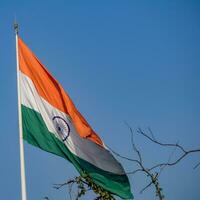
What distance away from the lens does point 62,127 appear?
413 inches

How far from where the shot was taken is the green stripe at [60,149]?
9.98m

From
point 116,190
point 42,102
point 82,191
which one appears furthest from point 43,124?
point 82,191

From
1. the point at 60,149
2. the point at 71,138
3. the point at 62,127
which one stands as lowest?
the point at 60,149

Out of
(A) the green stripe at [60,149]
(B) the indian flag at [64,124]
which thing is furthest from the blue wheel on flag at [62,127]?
(A) the green stripe at [60,149]

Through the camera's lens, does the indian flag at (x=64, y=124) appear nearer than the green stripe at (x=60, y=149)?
No

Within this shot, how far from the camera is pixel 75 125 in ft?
34.7

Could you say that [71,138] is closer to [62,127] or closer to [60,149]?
[62,127]

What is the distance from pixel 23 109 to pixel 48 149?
41.0 inches

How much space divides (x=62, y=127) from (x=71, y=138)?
310 mm

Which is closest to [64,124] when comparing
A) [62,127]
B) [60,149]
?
[62,127]

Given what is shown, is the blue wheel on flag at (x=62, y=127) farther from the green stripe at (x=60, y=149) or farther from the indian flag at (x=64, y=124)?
the green stripe at (x=60, y=149)

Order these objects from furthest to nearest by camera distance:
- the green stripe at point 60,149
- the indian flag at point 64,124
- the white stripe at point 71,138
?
the white stripe at point 71,138 < the indian flag at point 64,124 < the green stripe at point 60,149

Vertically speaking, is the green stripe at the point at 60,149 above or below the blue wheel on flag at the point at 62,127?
below

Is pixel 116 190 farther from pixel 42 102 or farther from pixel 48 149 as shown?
pixel 42 102
